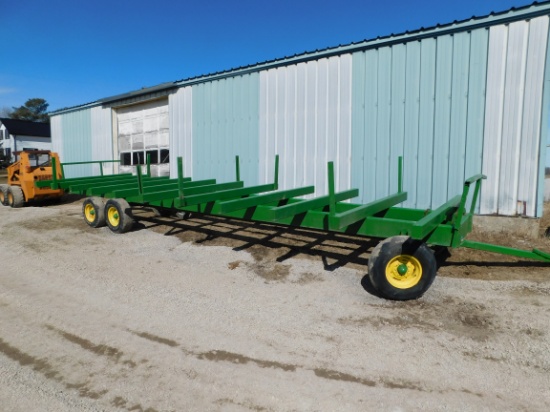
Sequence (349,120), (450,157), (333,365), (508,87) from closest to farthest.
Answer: (333,365)
(508,87)
(450,157)
(349,120)

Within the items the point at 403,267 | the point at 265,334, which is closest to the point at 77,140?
the point at 265,334

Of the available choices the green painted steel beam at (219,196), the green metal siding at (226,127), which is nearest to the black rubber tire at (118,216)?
the green painted steel beam at (219,196)

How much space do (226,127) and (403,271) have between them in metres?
7.28

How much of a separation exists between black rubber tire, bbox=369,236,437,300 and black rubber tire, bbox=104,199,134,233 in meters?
5.47

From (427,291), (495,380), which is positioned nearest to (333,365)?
(495,380)

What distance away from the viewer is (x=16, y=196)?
38.5ft

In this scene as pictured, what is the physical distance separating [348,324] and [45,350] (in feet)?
9.30

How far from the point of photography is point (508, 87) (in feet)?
20.9

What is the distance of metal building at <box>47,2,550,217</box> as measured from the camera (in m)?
6.30

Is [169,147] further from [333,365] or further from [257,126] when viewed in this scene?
[333,365]

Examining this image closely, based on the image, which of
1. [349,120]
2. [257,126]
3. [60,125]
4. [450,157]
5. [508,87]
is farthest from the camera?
[60,125]

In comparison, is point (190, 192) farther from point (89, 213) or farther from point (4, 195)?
point (4, 195)

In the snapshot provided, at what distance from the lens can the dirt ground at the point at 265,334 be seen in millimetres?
2631

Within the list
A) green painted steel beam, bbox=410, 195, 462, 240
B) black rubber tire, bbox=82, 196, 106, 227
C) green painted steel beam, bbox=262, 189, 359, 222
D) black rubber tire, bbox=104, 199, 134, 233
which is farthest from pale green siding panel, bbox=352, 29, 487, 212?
black rubber tire, bbox=82, 196, 106, 227
